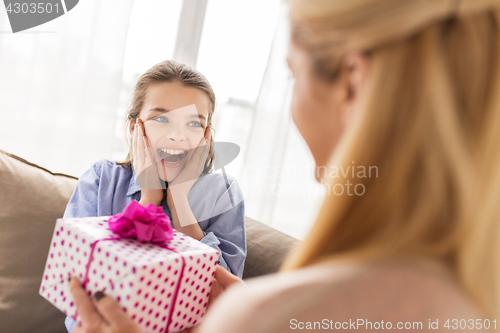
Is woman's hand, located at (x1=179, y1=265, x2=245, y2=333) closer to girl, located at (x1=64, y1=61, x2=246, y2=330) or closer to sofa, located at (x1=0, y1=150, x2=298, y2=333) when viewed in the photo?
girl, located at (x1=64, y1=61, x2=246, y2=330)

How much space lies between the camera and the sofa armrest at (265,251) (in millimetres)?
1238

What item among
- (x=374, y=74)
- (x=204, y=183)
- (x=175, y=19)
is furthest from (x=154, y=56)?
(x=374, y=74)

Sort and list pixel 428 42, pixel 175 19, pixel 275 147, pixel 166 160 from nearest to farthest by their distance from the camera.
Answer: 1. pixel 428 42
2. pixel 166 160
3. pixel 275 147
4. pixel 175 19

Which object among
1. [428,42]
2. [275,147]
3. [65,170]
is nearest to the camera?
[428,42]

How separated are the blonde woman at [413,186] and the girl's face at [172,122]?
808 millimetres

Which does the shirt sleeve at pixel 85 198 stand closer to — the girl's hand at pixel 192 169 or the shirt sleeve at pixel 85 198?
the shirt sleeve at pixel 85 198

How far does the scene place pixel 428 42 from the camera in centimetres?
37

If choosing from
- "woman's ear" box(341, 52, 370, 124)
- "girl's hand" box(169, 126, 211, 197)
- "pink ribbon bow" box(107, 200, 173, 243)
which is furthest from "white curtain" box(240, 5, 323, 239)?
"woman's ear" box(341, 52, 370, 124)

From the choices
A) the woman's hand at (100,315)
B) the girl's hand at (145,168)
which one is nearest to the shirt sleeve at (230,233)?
the girl's hand at (145,168)

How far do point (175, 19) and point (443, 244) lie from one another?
2013 mm

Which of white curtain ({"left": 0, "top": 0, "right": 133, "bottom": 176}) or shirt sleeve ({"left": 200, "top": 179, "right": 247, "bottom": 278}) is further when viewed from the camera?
white curtain ({"left": 0, "top": 0, "right": 133, "bottom": 176})

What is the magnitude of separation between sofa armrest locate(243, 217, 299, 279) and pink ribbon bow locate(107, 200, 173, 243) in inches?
25.1

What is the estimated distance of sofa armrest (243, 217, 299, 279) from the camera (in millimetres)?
1238

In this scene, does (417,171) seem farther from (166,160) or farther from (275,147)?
(275,147)
